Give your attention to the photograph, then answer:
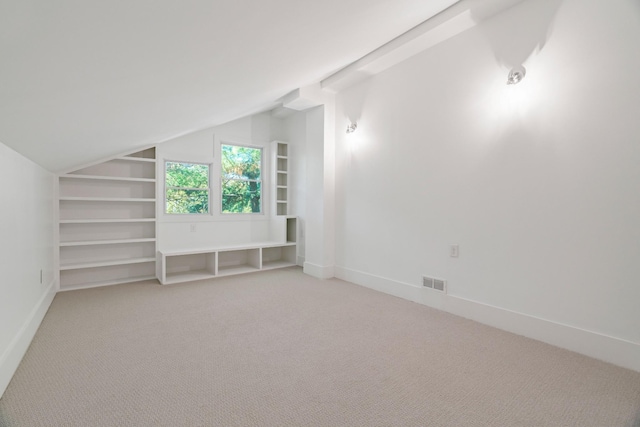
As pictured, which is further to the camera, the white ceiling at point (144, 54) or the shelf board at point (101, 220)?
the shelf board at point (101, 220)

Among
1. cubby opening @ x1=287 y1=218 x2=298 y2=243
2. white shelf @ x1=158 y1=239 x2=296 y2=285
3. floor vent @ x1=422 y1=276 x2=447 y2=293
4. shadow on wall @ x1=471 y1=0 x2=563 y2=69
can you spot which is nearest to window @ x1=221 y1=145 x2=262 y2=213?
cubby opening @ x1=287 y1=218 x2=298 y2=243

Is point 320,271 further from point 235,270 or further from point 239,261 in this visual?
point 239,261

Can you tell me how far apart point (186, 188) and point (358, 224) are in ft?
8.79

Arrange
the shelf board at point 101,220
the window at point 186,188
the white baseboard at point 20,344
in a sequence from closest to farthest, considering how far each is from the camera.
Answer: the white baseboard at point 20,344 → the shelf board at point 101,220 → the window at point 186,188

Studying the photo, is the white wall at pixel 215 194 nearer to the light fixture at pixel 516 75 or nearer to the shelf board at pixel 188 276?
the shelf board at pixel 188 276

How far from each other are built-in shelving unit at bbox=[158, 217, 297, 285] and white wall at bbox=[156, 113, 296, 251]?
22cm

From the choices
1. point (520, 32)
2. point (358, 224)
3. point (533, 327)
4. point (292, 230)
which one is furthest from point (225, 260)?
point (520, 32)

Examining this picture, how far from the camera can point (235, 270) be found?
4680 millimetres

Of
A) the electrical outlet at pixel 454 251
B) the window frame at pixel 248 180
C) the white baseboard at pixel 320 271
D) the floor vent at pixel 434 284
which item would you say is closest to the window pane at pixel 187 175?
the window frame at pixel 248 180

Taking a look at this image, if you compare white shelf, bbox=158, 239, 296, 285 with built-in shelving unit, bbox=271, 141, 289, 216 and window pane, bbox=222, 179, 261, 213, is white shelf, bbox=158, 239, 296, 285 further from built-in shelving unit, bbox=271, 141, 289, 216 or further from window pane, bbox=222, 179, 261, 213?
window pane, bbox=222, 179, 261, 213

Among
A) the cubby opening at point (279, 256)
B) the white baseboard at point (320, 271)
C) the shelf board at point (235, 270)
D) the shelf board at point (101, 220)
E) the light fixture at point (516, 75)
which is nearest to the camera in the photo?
the light fixture at point (516, 75)

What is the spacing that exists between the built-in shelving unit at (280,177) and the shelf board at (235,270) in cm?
105

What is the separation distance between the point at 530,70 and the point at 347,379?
270cm

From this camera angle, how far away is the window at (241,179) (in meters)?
5.09
